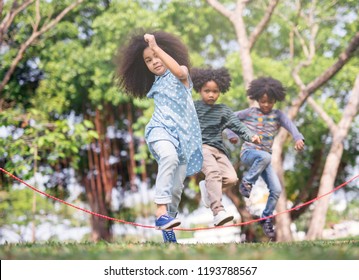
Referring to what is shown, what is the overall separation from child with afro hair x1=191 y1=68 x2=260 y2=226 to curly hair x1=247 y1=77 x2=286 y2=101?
50 centimetres

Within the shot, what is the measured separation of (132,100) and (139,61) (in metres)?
9.82

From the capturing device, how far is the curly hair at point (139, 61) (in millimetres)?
5652

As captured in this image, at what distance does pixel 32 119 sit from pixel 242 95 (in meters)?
4.75

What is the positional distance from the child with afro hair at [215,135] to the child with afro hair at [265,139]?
356mm

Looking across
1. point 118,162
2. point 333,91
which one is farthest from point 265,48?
point 118,162

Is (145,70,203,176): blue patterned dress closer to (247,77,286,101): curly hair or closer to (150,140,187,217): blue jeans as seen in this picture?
(150,140,187,217): blue jeans

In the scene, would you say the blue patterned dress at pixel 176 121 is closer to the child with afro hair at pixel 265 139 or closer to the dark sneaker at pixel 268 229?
the child with afro hair at pixel 265 139

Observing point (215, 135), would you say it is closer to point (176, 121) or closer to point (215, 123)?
point (215, 123)

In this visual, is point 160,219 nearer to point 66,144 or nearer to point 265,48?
point 66,144

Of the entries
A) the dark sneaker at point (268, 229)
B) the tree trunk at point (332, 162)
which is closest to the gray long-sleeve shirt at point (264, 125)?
the dark sneaker at point (268, 229)

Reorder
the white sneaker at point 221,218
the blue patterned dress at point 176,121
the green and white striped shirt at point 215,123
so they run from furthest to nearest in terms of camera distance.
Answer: the green and white striped shirt at point 215,123, the white sneaker at point 221,218, the blue patterned dress at point 176,121

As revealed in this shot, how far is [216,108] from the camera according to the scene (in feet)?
19.7

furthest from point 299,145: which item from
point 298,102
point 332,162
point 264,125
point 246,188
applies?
point 332,162

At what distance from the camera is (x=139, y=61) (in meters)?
5.68
